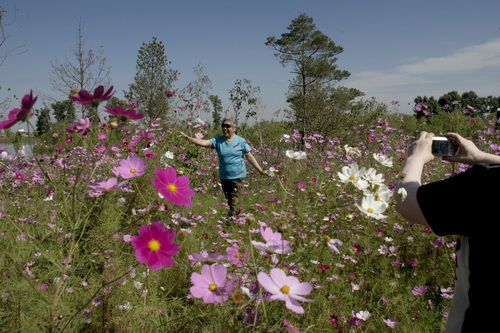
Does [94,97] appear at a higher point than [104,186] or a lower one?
higher

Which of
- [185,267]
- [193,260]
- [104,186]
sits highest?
[104,186]

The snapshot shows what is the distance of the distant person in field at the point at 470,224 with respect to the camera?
63 centimetres

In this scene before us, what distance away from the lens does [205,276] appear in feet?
2.10

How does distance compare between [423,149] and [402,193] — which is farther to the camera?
[423,149]

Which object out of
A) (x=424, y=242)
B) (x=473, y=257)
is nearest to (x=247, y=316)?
(x=473, y=257)

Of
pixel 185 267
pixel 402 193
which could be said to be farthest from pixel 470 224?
pixel 185 267

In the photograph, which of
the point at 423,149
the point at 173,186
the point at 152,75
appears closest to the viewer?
the point at 173,186

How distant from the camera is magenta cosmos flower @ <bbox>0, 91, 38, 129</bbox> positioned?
0.58 m

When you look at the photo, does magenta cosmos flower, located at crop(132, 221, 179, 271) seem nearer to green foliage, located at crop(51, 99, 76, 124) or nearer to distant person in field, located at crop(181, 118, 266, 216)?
green foliage, located at crop(51, 99, 76, 124)

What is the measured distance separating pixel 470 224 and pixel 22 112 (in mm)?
922

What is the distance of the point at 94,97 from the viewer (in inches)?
25.0

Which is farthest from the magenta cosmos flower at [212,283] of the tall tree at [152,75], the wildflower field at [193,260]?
the tall tree at [152,75]

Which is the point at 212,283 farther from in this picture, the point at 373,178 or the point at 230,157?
the point at 230,157

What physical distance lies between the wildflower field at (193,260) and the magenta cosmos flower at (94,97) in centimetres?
9
